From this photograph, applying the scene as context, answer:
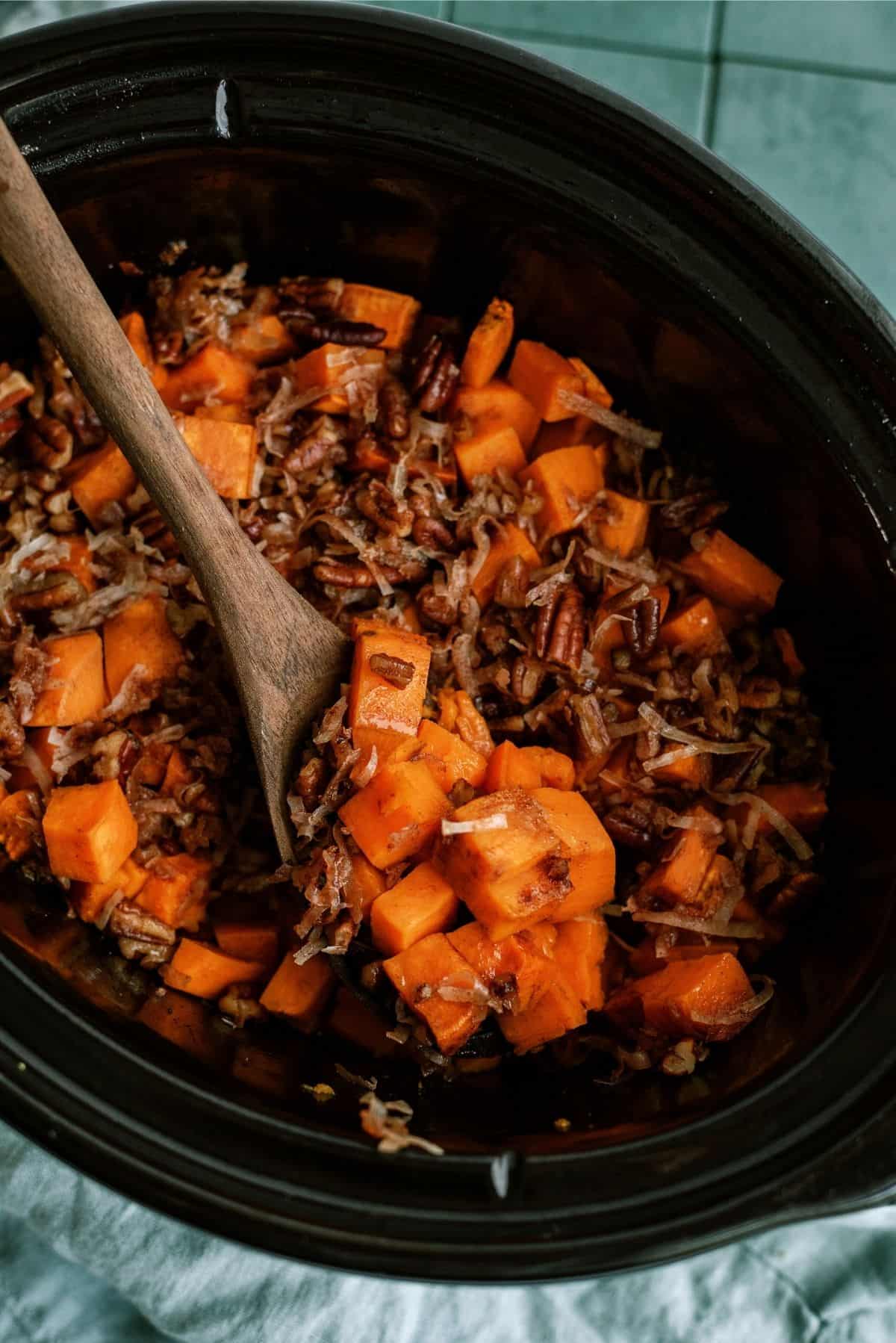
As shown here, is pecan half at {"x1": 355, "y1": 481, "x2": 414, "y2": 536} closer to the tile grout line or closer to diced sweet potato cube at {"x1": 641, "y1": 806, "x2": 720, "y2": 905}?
diced sweet potato cube at {"x1": 641, "y1": 806, "x2": 720, "y2": 905}

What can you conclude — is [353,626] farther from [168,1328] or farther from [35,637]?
[168,1328]

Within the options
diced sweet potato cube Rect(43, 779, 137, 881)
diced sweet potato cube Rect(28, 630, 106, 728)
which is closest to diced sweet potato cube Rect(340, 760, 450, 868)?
diced sweet potato cube Rect(43, 779, 137, 881)

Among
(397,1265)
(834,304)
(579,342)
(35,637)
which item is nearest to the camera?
(397,1265)

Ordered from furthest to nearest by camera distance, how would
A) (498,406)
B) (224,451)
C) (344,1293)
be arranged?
1. (344,1293)
2. (498,406)
3. (224,451)

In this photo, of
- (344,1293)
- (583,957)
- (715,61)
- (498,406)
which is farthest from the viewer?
(715,61)

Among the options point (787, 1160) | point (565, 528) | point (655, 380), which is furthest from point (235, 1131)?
point (655, 380)

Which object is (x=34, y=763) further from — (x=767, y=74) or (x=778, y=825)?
(x=767, y=74)

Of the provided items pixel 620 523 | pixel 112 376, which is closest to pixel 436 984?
pixel 620 523
